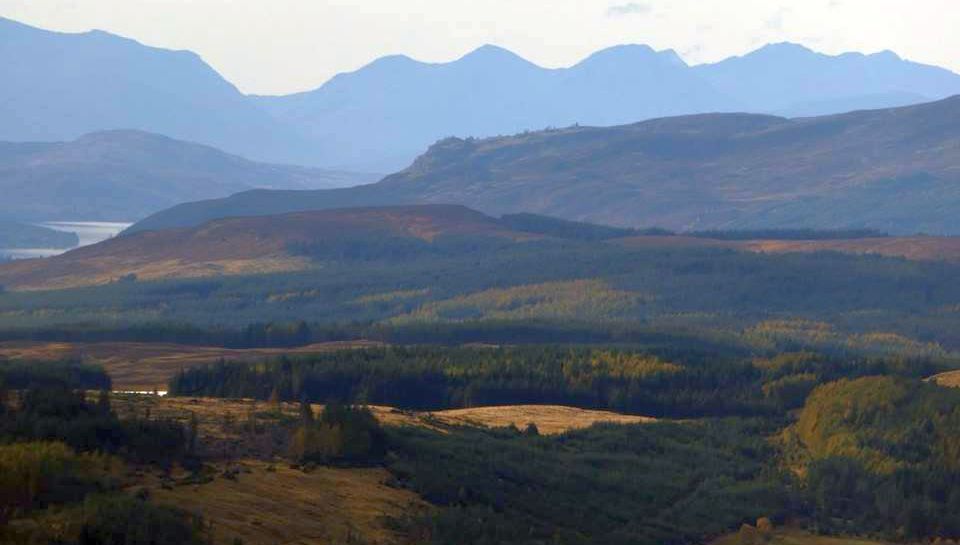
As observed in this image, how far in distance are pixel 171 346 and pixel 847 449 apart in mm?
87911

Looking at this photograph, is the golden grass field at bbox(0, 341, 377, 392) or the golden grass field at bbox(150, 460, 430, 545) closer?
the golden grass field at bbox(150, 460, 430, 545)

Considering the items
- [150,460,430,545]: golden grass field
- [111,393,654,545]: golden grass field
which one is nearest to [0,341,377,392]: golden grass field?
[111,393,654,545]: golden grass field

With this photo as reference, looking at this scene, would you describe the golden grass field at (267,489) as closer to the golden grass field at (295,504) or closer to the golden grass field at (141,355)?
the golden grass field at (295,504)

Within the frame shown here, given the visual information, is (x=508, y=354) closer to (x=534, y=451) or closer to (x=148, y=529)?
(x=534, y=451)

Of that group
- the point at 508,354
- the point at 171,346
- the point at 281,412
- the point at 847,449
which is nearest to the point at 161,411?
the point at 281,412

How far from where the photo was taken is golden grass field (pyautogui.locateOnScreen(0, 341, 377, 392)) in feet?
522

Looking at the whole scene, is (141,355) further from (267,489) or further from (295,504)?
(295,504)

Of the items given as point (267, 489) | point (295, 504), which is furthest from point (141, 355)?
point (295, 504)

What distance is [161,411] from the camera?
9656 centimetres

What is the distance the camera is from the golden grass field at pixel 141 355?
15925 cm

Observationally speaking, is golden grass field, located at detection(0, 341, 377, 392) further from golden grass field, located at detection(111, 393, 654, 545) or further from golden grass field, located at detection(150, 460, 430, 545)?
golden grass field, located at detection(150, 460, 430, 545)

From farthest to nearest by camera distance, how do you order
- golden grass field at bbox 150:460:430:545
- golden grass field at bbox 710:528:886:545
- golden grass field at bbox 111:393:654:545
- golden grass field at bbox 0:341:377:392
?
golden grass field at bbox 0:341:377:392
golden grass field at bbox 710:528:886:545
golden grass field at bbox 111:393:654:545
golden grass field at bbox 150:460:430:545

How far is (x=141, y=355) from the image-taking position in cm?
17825

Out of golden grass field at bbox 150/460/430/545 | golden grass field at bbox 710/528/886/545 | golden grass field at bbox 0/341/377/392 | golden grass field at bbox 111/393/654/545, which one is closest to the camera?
golden grass field at bbox 150/460/430/545
